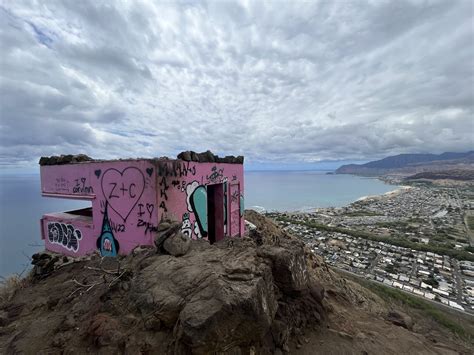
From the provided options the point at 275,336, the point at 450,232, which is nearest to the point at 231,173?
the point at 275,336

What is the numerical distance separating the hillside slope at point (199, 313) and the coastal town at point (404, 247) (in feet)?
84.7

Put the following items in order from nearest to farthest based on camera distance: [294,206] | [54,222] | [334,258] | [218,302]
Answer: [218,302] < [54,222] < [334,258] < [294,206]

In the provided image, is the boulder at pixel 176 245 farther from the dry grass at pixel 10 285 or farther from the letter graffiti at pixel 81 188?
the dry grass at pixel 10 285

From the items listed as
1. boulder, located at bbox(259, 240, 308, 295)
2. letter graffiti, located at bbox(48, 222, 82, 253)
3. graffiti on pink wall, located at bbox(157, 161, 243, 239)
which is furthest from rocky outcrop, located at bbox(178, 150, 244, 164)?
letter graffiti, located at bbox(48, 222, 82, 253)

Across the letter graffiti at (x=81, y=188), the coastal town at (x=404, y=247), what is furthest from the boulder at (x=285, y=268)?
the coastal town at (x=404, y=247)

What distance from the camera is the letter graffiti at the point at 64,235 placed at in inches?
328

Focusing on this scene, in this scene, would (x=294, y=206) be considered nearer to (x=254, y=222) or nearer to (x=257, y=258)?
(x=254, y=222)

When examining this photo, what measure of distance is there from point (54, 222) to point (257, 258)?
28.2 feet

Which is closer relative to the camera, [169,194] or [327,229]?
[169,194]

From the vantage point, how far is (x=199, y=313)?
10.3ft

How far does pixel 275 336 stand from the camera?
3902mm

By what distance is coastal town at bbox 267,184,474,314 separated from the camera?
2688 centimetres

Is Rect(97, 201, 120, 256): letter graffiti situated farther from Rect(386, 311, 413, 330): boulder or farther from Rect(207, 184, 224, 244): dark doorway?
Rect(386, 311, 413, 330): boulder

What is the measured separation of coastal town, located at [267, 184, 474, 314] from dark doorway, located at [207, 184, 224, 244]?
25.1m
